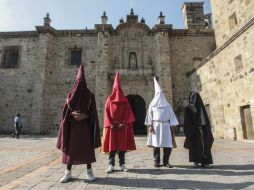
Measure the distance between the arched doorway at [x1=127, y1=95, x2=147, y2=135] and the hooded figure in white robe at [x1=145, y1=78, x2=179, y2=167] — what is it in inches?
447

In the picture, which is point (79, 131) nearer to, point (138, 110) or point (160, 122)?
point (160, 122)

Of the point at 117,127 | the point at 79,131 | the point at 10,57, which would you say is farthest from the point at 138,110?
the point at 79,131

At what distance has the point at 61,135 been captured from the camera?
4.07m

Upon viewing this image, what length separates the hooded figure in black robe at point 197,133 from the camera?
5.12 metres

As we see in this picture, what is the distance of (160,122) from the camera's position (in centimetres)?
537

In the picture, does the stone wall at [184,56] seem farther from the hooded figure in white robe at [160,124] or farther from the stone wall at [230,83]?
the hooded figure in white robe at [160,124]

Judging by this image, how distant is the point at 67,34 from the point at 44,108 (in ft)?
19.7

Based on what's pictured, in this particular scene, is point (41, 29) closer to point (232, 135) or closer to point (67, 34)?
point (67, 34)

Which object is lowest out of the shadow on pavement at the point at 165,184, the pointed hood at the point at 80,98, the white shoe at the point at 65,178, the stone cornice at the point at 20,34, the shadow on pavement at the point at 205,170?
the shadow on pavement at the point at 165,184

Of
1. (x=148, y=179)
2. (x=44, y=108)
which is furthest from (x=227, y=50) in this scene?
(x=44, y=108)

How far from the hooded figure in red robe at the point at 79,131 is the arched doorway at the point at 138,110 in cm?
1274

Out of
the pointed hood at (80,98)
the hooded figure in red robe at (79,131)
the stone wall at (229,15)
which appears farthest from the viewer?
the stone wall at (229,15)

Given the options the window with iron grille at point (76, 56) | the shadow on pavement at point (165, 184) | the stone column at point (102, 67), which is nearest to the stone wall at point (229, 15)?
the stone column at point (102, 67)

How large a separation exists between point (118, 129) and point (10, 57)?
1578 cm
